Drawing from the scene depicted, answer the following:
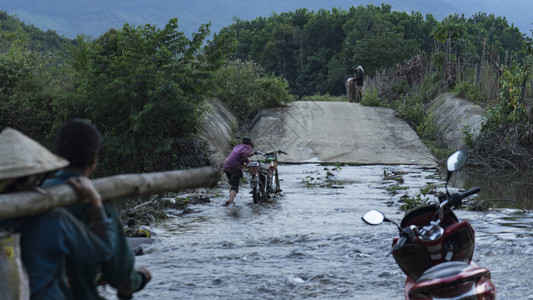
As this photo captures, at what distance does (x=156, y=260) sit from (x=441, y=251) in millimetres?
5221

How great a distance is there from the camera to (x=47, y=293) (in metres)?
2.86

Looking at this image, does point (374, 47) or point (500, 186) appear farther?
point (374, 47)

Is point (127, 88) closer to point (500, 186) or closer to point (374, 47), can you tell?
point (500, 186)

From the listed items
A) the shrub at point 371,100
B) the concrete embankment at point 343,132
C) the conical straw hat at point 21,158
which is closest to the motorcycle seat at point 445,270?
the conical straw hat at point 21,158

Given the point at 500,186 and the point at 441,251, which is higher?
the point at 441,251

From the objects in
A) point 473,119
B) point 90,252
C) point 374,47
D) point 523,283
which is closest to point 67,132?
point 90,252

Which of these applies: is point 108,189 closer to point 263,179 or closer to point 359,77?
point 263,179

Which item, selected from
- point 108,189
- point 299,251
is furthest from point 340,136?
point 108,189

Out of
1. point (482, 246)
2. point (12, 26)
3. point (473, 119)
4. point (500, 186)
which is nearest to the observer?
point (482, 246)

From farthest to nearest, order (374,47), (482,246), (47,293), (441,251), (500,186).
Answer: (374,47), (500,186), (482,246), (441,251), (47,293)

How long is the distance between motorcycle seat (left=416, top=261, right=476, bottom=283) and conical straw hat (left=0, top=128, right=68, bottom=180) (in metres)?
2.20

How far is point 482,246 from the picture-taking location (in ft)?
31.3

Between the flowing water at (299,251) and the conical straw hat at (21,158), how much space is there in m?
4.63

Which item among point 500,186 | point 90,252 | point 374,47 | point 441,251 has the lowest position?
point 500,186
